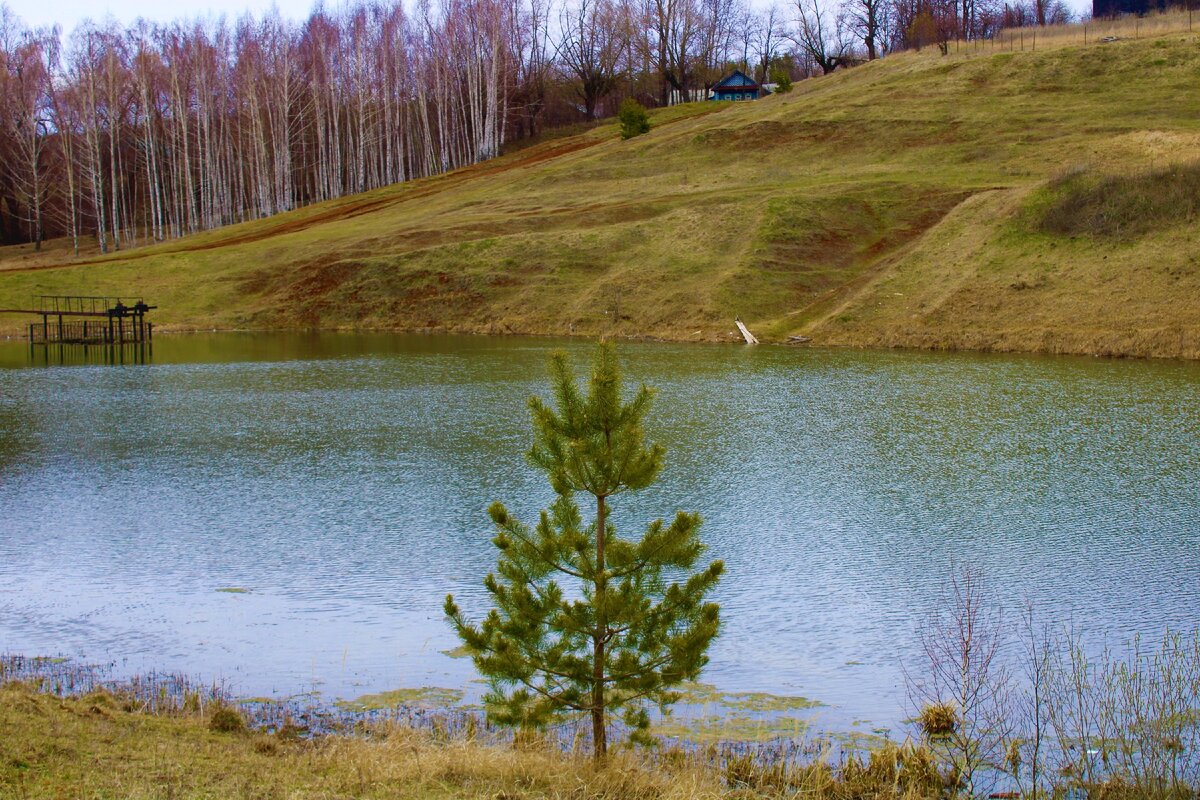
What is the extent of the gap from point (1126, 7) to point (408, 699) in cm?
10694

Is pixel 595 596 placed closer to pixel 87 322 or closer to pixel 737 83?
pixel 87 322

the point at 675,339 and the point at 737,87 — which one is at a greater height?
the point at 737,87

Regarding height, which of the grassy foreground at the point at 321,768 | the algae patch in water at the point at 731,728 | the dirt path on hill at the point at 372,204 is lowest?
the algae patch in water at the point at 731,728

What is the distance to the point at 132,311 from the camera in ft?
181

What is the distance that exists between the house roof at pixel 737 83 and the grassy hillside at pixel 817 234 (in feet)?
71.5

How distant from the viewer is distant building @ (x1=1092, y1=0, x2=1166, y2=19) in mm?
99500

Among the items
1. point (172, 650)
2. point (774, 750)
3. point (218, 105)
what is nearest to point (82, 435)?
point (172, 650)

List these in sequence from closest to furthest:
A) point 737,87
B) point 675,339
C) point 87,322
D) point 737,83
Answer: point 675,339 → point 87,322 → point 737,87 → point 737,83

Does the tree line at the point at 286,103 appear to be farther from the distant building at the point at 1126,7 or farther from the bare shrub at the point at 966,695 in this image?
the bare shrub at the point at 966,695

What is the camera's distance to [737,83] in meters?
117

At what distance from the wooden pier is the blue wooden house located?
69.5 m

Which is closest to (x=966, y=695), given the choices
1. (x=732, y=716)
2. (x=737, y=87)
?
(x=732, y=716)

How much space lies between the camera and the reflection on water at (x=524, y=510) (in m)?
14.8

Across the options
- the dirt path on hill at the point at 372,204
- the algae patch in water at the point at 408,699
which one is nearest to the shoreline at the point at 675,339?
the dirt path on hill at the point at 372,204
